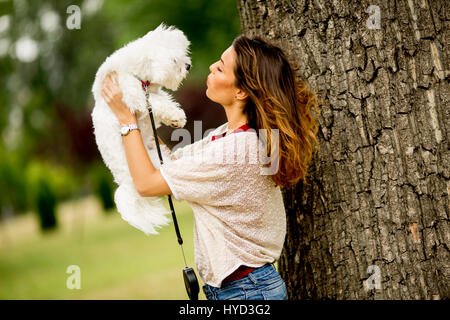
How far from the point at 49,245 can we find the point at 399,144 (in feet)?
34.4

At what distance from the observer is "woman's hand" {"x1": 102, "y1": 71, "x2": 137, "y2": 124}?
6.86ft

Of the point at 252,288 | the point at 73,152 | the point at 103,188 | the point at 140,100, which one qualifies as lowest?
the point at 252,288

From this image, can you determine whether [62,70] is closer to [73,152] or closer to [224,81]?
[73,152]

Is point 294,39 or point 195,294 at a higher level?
point 294,39

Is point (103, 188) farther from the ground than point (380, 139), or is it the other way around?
point (103, 188)

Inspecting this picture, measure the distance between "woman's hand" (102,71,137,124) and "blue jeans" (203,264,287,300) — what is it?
88 centimetres

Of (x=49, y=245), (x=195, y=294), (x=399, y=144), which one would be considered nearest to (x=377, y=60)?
(x=399, y=144)

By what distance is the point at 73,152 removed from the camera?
13.8 m

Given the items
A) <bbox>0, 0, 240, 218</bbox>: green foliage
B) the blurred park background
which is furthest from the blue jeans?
<bbox>0, 0, 240, 218</bbox>: green foliage

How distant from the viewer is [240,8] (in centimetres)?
263

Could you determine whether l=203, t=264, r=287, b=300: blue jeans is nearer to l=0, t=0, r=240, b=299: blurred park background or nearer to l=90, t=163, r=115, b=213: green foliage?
l=0, t=0, r=240, b=299: blurred park background

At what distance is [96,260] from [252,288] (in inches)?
286

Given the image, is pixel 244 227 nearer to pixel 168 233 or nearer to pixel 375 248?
pixel 375 248

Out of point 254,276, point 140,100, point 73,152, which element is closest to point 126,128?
point 140,100
